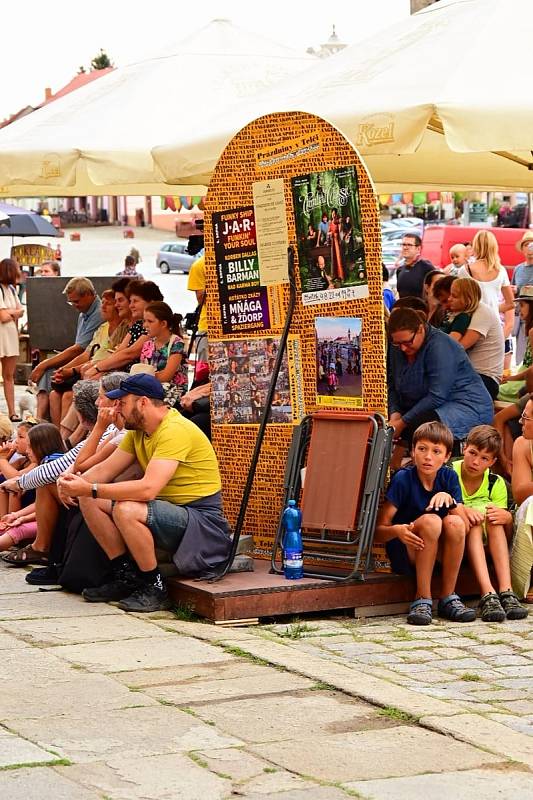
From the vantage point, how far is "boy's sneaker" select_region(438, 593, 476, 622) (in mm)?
7270

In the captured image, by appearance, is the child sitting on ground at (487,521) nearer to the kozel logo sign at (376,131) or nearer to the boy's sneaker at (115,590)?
the kozel logo sign at (376,131)

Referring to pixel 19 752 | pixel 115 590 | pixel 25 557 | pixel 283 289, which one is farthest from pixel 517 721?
pixel 25 557

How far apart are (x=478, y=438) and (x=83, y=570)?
226cm

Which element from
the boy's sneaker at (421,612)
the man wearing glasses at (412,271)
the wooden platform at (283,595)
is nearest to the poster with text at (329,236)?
the wooden platform at (283,595)

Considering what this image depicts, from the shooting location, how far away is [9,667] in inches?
243

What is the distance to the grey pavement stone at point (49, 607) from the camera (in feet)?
23.9

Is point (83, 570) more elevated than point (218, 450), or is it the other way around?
point (218, 450)

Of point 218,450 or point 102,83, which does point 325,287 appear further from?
point 102,83

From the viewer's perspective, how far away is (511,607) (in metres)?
7.31

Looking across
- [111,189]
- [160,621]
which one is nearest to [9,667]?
[160,621]

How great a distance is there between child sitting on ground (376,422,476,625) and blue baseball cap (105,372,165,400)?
4.44 ft

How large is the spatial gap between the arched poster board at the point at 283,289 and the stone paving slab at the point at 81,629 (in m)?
1.29

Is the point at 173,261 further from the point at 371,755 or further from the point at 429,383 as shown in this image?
the point at 371,755

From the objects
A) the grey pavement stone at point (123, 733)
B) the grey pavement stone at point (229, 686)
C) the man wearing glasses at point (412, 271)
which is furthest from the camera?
the man wearing glasses at point (412, 271)
